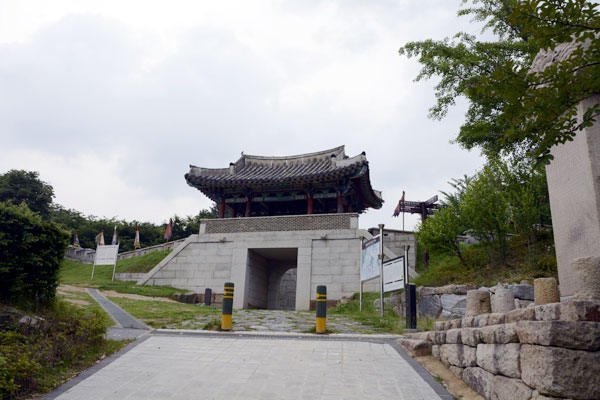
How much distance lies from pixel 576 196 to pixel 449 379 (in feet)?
10.5

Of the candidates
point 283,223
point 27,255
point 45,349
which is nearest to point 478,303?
point 45,349

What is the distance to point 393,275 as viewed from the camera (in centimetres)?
1134

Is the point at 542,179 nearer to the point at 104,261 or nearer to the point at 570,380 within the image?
the point at 570,380

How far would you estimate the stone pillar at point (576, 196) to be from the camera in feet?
18.5

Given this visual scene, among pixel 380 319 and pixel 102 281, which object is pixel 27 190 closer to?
pixel 102 281

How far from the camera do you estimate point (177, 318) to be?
433 inches

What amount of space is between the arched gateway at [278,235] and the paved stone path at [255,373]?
38.4 ft

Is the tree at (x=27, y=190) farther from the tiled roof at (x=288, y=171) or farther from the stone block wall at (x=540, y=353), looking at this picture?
the stone block wall at (x=540, y=353)

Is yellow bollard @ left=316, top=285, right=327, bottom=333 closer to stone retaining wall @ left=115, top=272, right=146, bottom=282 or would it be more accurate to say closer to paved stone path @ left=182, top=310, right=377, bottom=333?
paved stone path @ left=182, top=310, right=377, bottom=333

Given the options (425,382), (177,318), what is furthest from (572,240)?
(177,318)

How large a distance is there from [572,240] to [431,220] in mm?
7683

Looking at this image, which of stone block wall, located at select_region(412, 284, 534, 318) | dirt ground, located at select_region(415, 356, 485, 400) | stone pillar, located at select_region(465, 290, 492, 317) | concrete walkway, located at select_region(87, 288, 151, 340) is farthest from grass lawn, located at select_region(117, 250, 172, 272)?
stone pillar, located at select_region(465, 290, 492, 317)

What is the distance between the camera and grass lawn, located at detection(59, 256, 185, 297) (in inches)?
728

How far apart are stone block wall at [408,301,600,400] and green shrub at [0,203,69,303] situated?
7.95 metres
